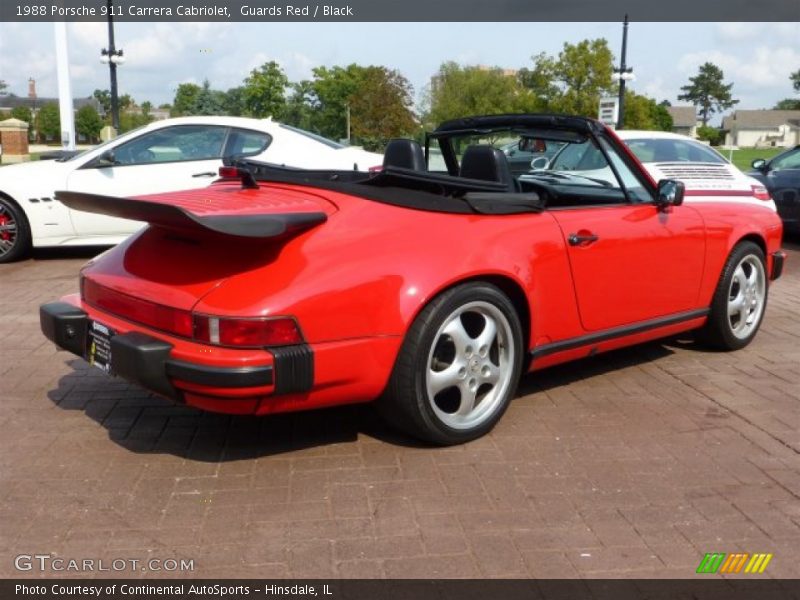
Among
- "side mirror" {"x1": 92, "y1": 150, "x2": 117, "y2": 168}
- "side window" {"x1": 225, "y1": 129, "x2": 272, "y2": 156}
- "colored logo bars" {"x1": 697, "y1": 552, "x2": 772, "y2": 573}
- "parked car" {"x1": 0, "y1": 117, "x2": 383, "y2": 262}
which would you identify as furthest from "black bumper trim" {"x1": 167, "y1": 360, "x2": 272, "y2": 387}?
"side mirror" {"x1": 92, "y1": 150, "x2": 117, "y2": 168}

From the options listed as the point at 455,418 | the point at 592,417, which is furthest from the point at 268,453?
the point at 592,417

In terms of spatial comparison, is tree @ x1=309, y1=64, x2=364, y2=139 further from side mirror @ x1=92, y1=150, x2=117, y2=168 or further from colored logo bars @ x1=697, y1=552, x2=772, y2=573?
colored logo bars @ x1=697, y1=552, x2=772, y2=573

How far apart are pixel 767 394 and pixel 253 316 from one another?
118 inches

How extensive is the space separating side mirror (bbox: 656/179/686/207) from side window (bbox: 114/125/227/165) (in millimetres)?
5286

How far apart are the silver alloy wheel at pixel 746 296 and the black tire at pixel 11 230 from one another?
684 centimetres

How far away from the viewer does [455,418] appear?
3.72 metres

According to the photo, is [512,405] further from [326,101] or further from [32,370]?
[326,101]

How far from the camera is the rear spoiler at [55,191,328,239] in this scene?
3068mm

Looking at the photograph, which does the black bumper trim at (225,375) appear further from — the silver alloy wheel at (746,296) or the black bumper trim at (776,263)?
the black bumper trim at (776,263)

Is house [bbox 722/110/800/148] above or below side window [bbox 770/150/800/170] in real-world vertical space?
above

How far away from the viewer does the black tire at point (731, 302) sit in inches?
200

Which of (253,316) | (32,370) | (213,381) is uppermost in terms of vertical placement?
(253,316)

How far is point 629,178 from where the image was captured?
4.64 meters

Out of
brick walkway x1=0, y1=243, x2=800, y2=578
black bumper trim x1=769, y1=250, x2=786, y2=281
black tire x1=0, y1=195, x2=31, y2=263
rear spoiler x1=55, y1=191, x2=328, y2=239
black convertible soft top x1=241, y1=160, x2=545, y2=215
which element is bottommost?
brick walkway x1=0, y1=243, x2=800, y2=578
